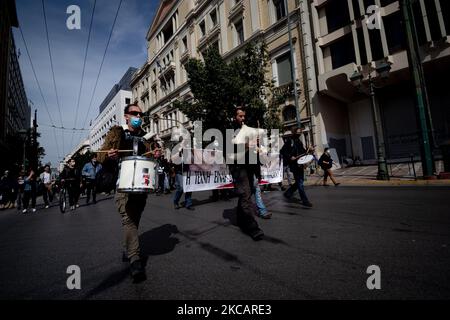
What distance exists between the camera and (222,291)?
7.40 ft

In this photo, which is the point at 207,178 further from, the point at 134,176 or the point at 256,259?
the point at 134,176

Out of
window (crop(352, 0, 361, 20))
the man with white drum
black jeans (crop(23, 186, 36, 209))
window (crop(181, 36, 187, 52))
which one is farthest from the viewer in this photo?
window (crop(181, 36, 187, 52))

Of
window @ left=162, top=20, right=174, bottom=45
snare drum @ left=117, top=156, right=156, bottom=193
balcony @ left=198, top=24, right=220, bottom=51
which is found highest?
window @ left=162, top=20, right=174, bottom=45

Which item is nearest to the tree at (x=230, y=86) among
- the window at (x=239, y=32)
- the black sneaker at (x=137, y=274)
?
the window at (x=239, y=32)

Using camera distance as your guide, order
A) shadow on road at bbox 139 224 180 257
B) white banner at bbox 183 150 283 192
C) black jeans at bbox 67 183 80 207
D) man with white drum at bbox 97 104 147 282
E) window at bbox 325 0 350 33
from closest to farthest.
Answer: man with white drum at bbox 97 104 147 282 → shadow on road at bbox 139 224 180 257 → white banner at bbox 183 150 283 192 → black jeans at bbox 67 183 80 207 → window at bbox 325 0 350 33

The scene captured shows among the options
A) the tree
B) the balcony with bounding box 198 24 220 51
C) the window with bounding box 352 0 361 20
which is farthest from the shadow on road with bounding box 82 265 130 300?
the balcony with bounding box 198 24 220 51

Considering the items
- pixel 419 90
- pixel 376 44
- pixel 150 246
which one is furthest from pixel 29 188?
pixel 376 44

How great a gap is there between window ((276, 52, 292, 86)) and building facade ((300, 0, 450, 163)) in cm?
197

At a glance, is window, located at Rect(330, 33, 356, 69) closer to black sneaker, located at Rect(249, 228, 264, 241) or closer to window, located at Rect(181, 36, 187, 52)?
black sneaker, located at Rect(249, 228, 264, 241)

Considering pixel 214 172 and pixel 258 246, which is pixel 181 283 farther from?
pixel 214 172

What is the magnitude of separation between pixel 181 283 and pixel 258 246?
134 cm

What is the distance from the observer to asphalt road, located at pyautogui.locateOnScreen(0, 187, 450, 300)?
2.26 meters

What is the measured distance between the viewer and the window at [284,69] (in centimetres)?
2147
